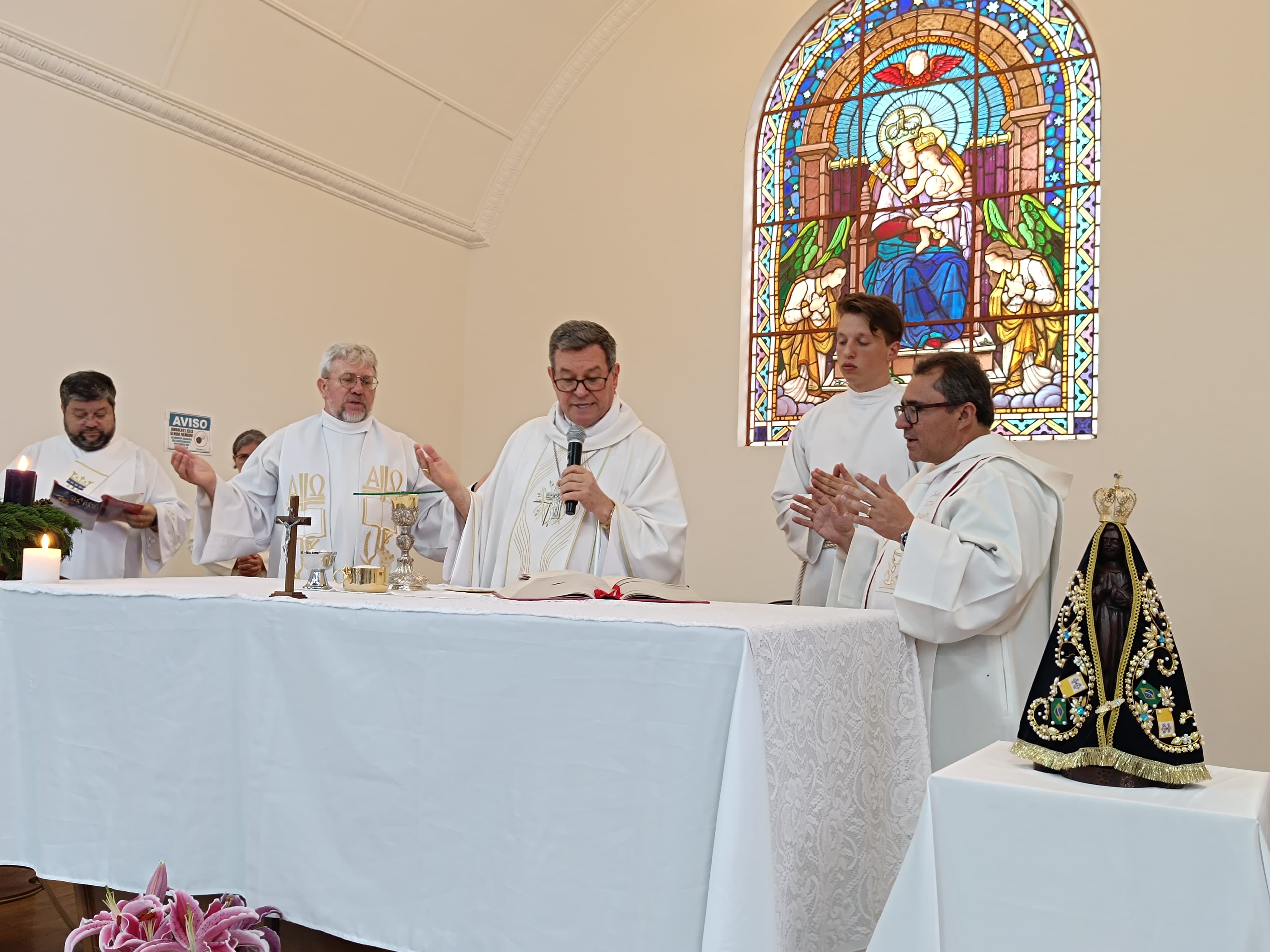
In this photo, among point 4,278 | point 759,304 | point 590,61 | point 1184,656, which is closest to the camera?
point 4,278

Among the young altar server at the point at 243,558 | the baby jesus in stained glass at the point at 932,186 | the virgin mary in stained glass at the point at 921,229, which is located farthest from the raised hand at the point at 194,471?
the baby jesus in stained glass at the point at 932,186

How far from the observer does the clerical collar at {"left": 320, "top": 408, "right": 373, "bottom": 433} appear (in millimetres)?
4828

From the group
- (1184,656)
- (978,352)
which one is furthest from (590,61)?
(1184,656)

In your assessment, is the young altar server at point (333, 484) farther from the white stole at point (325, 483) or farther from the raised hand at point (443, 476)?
the raised hand at point (443, 476)

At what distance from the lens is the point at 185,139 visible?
657 cm

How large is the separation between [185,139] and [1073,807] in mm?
6270

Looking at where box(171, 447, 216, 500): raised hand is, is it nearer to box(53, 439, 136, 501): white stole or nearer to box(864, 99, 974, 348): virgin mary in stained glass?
box(53, 439, 136, 501): white stole

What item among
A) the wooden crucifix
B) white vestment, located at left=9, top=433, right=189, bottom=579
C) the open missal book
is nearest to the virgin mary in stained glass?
white vestment, located at left=9, top=433, right=189, bottom=579

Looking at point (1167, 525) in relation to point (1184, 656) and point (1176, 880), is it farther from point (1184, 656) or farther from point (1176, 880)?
point (1176, 880)

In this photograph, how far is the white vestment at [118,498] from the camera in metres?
5.37

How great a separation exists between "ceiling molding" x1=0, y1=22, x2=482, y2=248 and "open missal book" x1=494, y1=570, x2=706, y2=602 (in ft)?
15.0

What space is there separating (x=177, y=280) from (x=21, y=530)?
343cm

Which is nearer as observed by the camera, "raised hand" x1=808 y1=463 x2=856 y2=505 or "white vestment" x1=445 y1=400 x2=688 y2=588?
"raised hand" x1=808 y1=463 x2=856 y2=505
